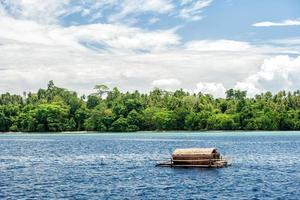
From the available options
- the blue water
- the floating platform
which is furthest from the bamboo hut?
the blue water

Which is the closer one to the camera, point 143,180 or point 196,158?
point 143,180

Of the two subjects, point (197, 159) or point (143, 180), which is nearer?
point (143, 180)

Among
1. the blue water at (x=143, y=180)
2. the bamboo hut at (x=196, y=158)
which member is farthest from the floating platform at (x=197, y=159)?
the blue water at (x=143, y=180)

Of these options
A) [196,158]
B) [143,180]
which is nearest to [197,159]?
[196,158]

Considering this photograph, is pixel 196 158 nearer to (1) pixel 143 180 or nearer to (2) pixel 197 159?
(2) pixel 197 159

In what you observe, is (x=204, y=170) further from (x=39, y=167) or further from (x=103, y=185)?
(x=39, y=167)

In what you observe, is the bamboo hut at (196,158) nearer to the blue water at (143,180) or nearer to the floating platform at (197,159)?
the floating platform at (197,159)

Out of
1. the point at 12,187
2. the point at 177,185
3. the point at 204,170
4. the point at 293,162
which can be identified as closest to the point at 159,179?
the point at 177,185

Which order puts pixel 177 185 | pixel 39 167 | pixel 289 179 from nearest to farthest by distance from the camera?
1. pixel 177 185
2. pixel 289 179
3. pixel 39 167

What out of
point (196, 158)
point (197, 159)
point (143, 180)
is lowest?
point (143, 180)

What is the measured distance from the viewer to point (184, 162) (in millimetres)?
81062

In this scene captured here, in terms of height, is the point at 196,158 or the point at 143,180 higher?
the point at 196,158

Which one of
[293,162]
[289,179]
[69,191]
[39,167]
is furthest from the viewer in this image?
[293,162]

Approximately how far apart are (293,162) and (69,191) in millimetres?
46875
